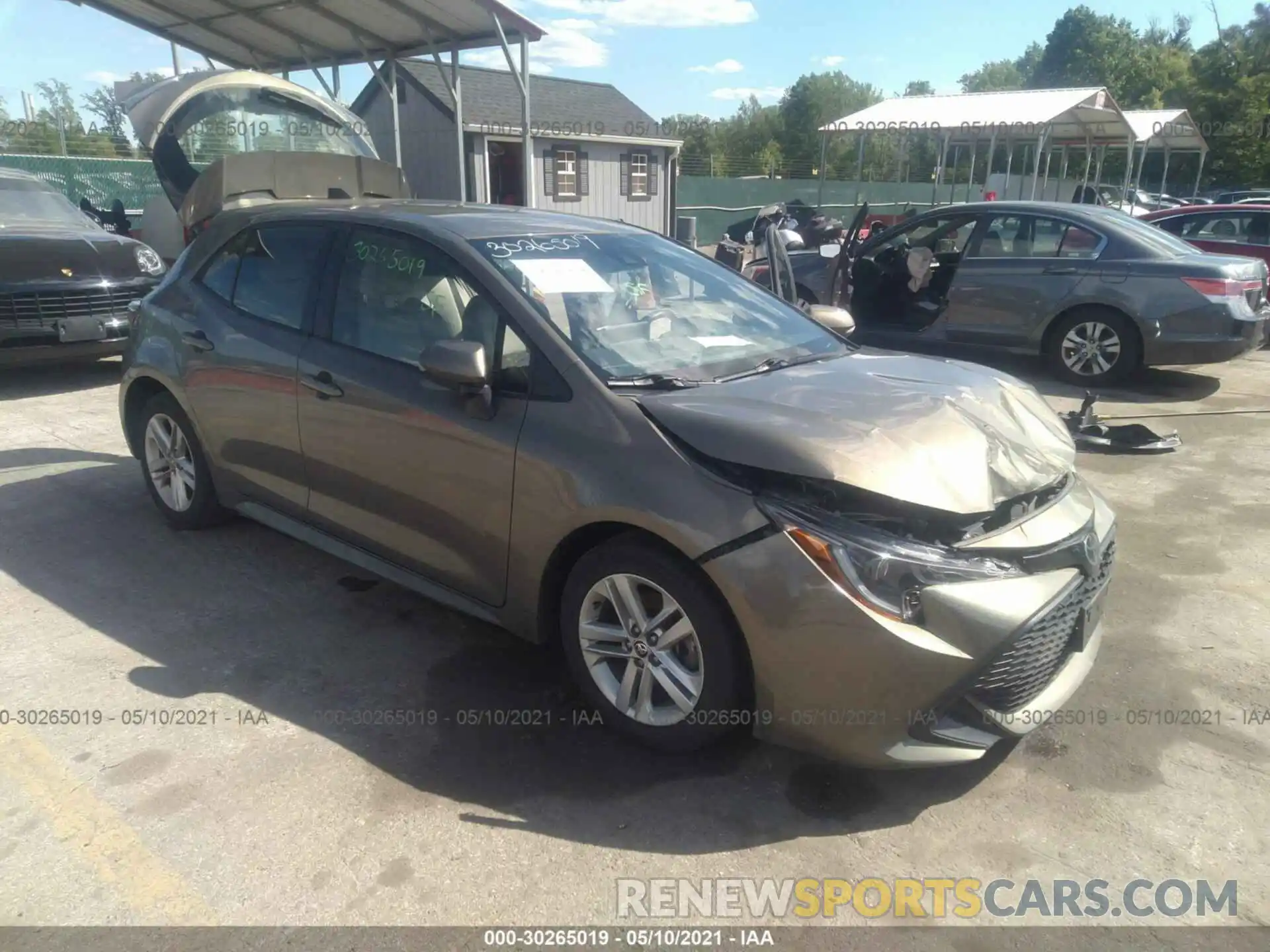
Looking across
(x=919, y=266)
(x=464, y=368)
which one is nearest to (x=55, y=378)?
(x=464, y=368)

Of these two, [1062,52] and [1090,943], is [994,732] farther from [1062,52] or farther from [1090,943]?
[1062,52]

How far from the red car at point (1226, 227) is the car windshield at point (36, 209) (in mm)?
11643

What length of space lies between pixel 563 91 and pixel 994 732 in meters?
29.1

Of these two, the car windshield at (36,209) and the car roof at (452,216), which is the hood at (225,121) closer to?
the car windshield at (36,209)

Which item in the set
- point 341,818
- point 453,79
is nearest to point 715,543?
point 341,818

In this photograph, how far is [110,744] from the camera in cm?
304

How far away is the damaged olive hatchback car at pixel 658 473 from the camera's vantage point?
254cm

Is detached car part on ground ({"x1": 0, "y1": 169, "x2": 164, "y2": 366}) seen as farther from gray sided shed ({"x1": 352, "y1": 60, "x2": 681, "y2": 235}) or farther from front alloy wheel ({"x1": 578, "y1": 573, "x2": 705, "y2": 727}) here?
gray sided shed ({"x1": 352, "y1": 60, "x2": 681, "y2": 235})

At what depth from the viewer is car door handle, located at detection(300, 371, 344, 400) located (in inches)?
144

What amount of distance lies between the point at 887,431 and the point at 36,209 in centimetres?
948

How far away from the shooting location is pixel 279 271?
4098 mm

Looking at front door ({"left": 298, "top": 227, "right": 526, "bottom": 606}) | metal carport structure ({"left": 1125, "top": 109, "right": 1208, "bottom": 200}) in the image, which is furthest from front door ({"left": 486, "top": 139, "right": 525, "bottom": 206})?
front door ({"left": 298, "top": 227, "right": 526, "bottom": 606})

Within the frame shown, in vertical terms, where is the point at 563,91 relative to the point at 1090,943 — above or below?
above

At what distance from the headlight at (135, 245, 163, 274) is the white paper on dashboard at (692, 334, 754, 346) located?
701 cm
